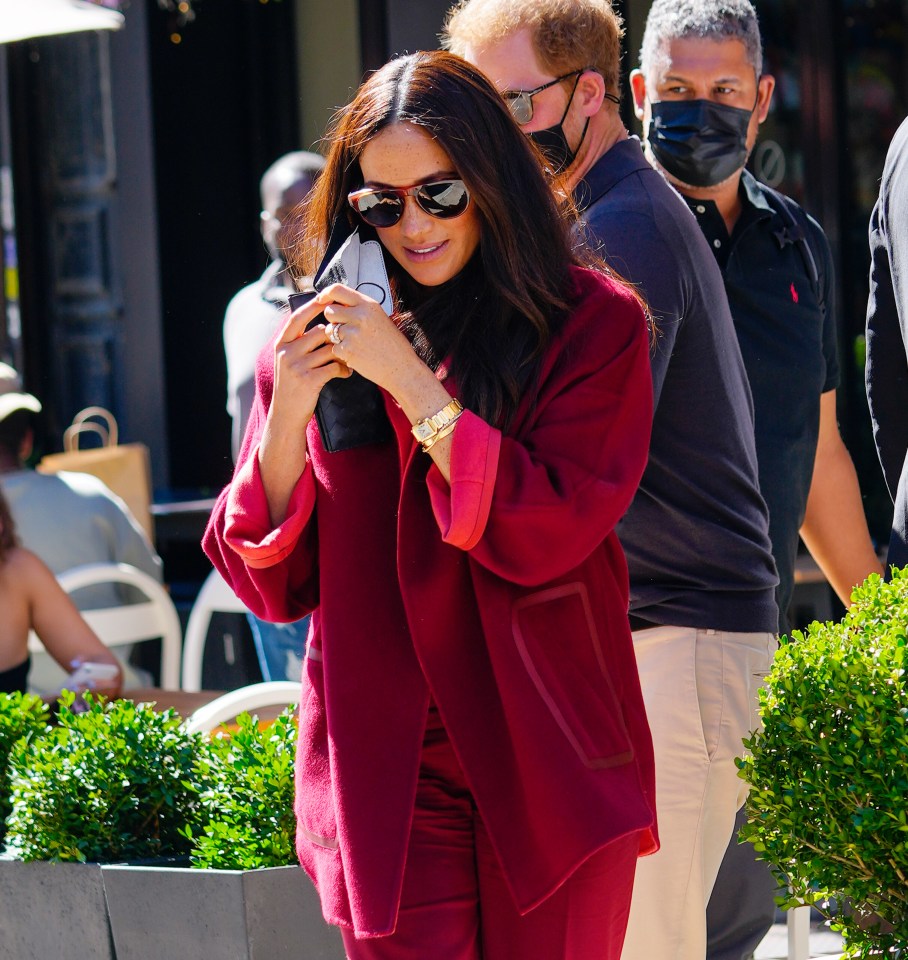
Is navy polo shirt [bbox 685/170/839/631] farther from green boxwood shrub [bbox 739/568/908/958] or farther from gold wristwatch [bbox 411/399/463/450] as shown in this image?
gold wristwatch [bbox 411/399/463/450]

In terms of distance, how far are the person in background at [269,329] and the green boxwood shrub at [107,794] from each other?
1.02m

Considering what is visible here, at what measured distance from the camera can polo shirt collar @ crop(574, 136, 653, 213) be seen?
8.78ft

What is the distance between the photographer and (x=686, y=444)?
2.62m

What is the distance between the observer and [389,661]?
2.10 metres

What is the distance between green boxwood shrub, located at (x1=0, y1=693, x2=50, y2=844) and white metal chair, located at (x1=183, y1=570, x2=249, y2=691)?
1156 millimetres

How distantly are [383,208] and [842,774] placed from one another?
0.94 m

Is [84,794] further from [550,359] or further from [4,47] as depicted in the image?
[4,47]

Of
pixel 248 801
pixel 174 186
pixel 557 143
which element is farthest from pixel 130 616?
pixel 174 186

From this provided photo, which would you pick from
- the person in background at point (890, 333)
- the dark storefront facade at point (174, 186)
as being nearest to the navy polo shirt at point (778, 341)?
the person in background at point (890, 333)

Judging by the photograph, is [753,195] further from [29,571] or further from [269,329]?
[29,571]

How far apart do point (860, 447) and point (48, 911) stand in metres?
4.79

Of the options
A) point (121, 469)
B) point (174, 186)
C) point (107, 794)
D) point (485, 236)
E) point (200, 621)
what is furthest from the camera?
point (174, 186)

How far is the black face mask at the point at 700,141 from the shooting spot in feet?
11.0

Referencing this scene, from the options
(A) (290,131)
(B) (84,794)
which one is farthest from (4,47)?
(B) (84,794)
